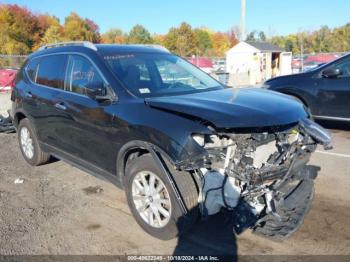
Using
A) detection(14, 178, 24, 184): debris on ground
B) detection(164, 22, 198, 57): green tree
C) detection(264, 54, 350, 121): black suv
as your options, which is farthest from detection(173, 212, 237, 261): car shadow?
detection(164, 22, 198, 57): green tree

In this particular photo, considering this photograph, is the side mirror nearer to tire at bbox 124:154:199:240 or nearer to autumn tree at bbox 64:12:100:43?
tire at bbox 124:154:199:240

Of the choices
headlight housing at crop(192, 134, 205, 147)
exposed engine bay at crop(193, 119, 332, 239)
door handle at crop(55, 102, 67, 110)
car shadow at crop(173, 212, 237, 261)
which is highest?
door handle at crop(55, 102, 67, 110)

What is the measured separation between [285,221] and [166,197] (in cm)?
116

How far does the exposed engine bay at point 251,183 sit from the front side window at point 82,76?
5.43 ft

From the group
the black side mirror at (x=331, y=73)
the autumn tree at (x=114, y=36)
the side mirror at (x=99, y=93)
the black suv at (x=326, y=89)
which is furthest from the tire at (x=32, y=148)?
the autumn tree at (x=114, y=36)

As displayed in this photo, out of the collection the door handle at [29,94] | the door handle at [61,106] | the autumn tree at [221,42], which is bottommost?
the door handle at [61,106]

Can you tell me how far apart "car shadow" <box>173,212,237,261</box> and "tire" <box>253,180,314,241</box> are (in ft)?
1.02

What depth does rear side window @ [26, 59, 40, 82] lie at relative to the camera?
617cm

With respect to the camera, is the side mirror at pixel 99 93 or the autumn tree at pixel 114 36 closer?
the side mirror at pixel 99 93

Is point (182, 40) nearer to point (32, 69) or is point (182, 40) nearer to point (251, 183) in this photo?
point (32, 69)

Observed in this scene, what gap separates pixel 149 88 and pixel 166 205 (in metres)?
1.41

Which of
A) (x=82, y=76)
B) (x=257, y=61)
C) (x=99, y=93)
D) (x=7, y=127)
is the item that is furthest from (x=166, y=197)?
(x=257, y=61)

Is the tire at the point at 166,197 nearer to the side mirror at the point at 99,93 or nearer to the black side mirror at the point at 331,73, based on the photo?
the side mirror at the point at 99,93

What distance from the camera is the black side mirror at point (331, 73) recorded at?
8039 millimetres
